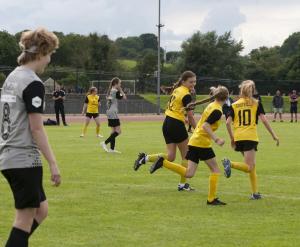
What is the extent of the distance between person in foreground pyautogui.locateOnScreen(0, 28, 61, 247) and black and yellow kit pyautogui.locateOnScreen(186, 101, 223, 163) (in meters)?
4.63

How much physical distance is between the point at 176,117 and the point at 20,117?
6.18 meters

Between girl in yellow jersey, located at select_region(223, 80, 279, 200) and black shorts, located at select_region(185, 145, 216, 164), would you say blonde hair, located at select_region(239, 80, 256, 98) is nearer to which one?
girl in yellow jersey, located at select_region(223, 80, 279, 200)

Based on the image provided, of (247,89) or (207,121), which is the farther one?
(247,89)

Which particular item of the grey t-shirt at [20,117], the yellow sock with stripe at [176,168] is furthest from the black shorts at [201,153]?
the grey t-shirt at [20,117]

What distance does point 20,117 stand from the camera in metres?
5.50

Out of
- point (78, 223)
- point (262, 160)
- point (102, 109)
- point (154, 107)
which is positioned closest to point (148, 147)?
point (262, 160)

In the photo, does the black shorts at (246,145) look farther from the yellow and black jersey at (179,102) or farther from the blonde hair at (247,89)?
the yellow and black jersey at (179,102)

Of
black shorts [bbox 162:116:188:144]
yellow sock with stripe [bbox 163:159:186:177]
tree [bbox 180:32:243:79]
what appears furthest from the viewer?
tree [bbox 180:32:243:79]

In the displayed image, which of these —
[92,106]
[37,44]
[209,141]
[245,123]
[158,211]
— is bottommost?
[158,211]

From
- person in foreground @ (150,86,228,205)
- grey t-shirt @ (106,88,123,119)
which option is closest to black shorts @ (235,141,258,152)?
person in foreground @ (150,86,228,205)

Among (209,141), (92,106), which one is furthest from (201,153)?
(92,106)

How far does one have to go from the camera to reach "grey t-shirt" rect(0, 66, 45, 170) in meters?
5.43

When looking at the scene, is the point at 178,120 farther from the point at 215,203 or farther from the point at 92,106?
the point at 92,106

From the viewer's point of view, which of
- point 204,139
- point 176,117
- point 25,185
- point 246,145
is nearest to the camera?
point 25,185
